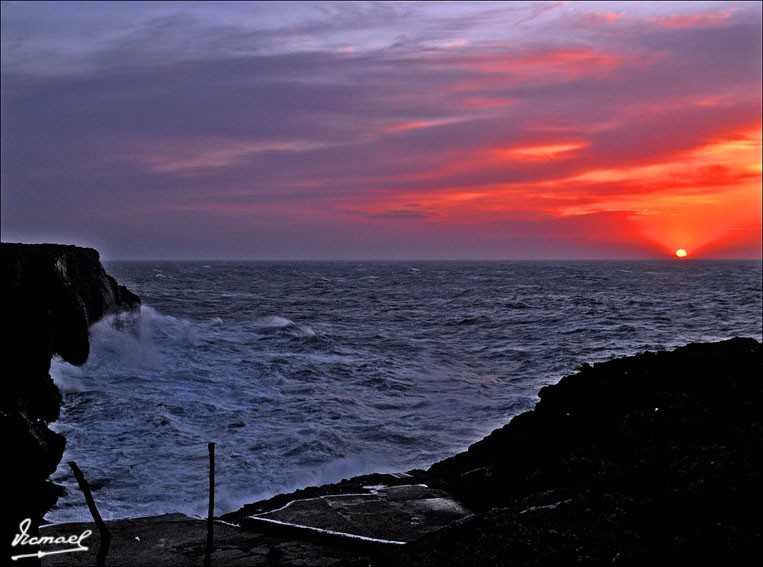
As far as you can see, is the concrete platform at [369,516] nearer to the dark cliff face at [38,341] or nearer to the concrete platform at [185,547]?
the concrete platform at [185,547]

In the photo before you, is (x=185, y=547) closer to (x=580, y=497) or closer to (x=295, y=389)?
(x=580, y=497)

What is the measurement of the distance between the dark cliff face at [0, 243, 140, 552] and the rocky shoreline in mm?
32

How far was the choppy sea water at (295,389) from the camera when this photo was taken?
11.3 meters

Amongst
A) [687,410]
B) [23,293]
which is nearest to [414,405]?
[687,410]

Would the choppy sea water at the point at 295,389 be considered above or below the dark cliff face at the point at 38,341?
below

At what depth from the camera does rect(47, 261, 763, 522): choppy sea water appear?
445 inches

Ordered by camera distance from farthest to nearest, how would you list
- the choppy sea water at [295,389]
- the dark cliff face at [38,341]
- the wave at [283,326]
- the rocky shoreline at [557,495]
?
the wave at [283,326]
the choppy sea water at [295,389]
the dark cliff face at [38,341]
the rocky shoreline at [557,495]

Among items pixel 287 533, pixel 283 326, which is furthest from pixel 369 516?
pixel 283 326

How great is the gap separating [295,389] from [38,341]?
6291mm

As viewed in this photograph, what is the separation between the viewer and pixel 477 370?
20812mm

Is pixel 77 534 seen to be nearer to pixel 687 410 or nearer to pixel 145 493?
pixel 145 493

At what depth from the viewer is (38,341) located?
15.0 metres

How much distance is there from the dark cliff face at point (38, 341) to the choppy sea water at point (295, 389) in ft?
2.58

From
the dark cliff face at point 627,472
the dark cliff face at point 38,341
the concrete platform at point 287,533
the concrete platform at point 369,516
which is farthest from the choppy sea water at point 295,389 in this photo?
the dark cliff face at point 627,472
